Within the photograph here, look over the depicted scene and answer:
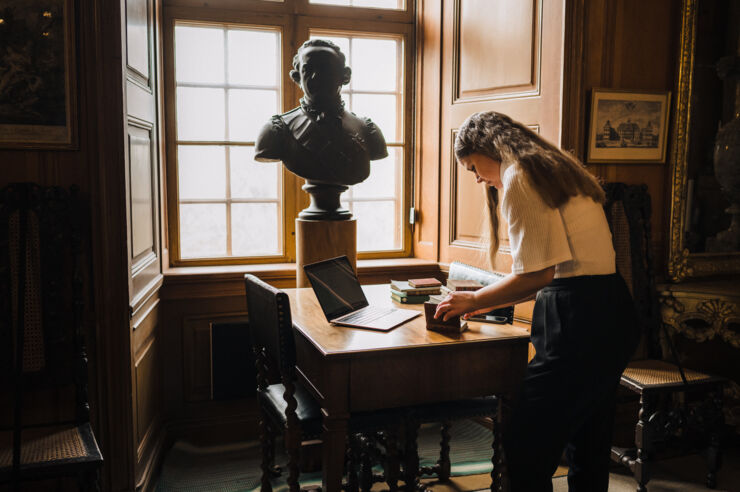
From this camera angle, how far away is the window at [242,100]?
355 cm

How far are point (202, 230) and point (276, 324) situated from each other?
1724 mm

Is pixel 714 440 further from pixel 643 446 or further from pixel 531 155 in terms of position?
pixel 531 155

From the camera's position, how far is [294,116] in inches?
120

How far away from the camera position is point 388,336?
6.77ft

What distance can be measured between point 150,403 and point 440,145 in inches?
85.6

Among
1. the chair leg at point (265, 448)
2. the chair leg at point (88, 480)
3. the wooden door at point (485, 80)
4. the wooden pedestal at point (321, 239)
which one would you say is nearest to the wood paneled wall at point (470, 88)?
the wooden door at point (485, 80)

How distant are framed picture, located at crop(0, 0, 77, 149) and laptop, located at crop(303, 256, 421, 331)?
1.08 meters

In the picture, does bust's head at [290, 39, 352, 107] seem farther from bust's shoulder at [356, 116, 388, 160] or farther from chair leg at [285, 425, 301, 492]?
chair leg at [285, 425, 301, 492]

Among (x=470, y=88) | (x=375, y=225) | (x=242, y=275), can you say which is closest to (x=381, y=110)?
(x=470, y=88)

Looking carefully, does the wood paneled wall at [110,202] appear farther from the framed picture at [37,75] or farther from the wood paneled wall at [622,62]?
the wood paneled wall at [622,62]

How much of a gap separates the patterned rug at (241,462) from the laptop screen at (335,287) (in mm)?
1116

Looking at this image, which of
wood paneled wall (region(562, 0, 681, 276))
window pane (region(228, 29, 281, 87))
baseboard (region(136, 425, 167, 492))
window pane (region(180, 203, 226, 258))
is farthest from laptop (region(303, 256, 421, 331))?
window pane (region(228, 29, 281, 87))

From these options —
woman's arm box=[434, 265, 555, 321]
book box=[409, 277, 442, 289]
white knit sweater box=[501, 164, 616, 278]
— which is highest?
white knit sweater box=[501, 164, 616, 278]

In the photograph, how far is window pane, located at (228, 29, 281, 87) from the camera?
11.9 feet
